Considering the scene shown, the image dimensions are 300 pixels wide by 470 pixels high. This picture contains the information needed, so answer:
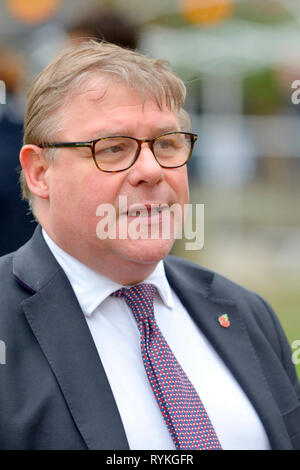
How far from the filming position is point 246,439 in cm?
200

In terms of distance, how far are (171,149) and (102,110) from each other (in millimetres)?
254

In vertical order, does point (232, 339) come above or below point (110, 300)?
below

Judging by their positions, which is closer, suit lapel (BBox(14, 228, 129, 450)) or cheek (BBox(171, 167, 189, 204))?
suit lapel (BBox(14, 228, 129, 450))

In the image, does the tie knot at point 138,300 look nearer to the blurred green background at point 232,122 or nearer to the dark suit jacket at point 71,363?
the dark suit jacket at point 71,363

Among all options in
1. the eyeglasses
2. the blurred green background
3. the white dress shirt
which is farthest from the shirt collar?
the blurred green background

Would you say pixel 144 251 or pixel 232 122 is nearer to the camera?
pixel 144 251

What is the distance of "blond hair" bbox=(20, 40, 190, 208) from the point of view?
6.39ft

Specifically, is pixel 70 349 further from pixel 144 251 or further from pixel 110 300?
pixel 144 251

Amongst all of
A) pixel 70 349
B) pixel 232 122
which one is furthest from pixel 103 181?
pixel 232 122

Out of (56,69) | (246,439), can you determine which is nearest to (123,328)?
(246,439)

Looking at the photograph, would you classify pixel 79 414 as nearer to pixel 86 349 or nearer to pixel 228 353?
pixel 86 349

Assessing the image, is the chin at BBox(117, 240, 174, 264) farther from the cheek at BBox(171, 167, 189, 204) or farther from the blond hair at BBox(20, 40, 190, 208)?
the blond hair at BBox(20, 40, 190, 208)

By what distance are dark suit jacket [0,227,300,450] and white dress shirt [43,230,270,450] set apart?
40mm

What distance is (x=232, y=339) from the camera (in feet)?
7.16
